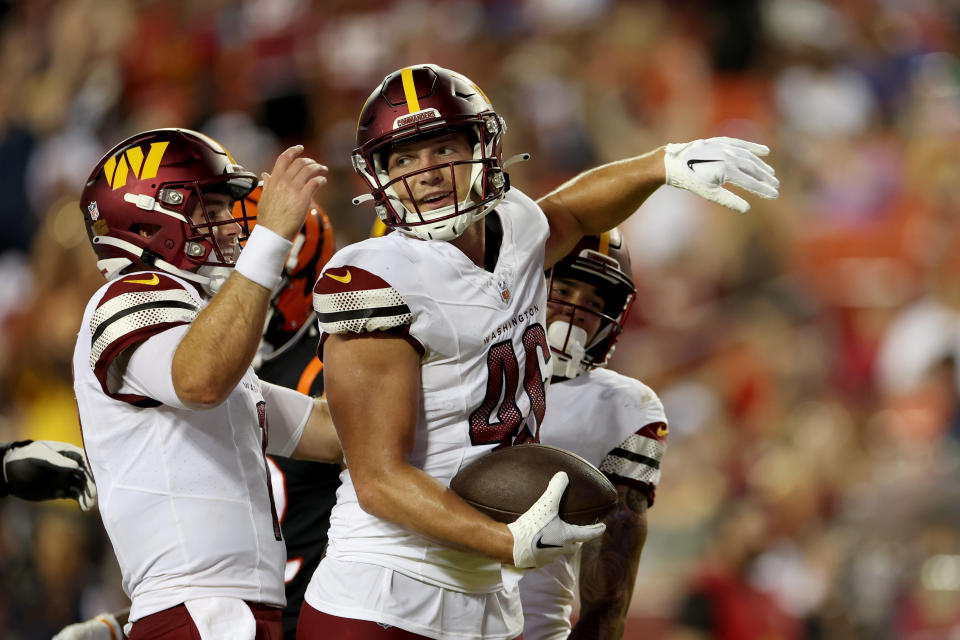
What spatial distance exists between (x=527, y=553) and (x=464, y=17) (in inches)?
265

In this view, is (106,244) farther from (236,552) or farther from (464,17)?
(464,17)

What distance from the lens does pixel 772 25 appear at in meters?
7.28

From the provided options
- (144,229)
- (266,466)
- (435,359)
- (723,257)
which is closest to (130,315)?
(144,229)

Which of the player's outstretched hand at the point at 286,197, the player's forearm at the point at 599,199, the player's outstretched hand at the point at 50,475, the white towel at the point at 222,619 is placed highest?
the player's forearm at the point at 599,199

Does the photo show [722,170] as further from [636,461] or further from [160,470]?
[160,470]

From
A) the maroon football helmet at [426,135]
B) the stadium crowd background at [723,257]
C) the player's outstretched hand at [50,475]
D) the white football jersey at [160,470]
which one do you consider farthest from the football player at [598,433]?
the stadium crowd background at [723,257]

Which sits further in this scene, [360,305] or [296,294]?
[296,294]

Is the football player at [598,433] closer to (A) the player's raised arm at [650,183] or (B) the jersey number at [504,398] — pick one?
(A) the player's raised arm at [650,183]

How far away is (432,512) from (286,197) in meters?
0.69

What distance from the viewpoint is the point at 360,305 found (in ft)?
7.37

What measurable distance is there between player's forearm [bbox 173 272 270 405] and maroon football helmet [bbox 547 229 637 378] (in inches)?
37.3

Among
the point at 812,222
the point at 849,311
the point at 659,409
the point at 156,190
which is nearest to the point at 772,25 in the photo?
the point at 812,222

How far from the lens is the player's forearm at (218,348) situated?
7.25ft

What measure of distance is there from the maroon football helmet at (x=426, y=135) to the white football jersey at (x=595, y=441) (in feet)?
2.47
